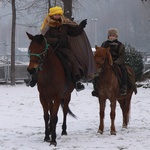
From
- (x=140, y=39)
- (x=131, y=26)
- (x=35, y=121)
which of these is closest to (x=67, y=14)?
(x=35, y=121)

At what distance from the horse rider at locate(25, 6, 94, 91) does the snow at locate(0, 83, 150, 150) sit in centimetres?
120

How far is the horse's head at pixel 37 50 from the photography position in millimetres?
8141

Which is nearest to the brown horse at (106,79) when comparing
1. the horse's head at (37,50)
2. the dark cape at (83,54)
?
the dark cape at (83,54)

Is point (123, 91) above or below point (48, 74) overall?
below

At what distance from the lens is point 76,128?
10789 mm

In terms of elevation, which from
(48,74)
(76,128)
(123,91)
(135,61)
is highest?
(135,61)

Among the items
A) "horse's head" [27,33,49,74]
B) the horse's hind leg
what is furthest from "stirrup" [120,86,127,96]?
"horse's head" [27,33,49,74]

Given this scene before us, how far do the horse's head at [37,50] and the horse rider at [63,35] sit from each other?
42cm

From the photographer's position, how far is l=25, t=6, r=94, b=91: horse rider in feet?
29.0

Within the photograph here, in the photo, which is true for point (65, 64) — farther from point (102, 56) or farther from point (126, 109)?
point (126, 109)

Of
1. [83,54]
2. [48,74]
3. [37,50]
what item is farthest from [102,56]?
[37,50]

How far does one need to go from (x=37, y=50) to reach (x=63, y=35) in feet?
3.02

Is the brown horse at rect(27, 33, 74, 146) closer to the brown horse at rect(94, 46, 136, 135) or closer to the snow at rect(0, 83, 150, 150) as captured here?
the snow at rect(0, 83, 150, 150)

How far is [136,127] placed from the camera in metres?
10.7
